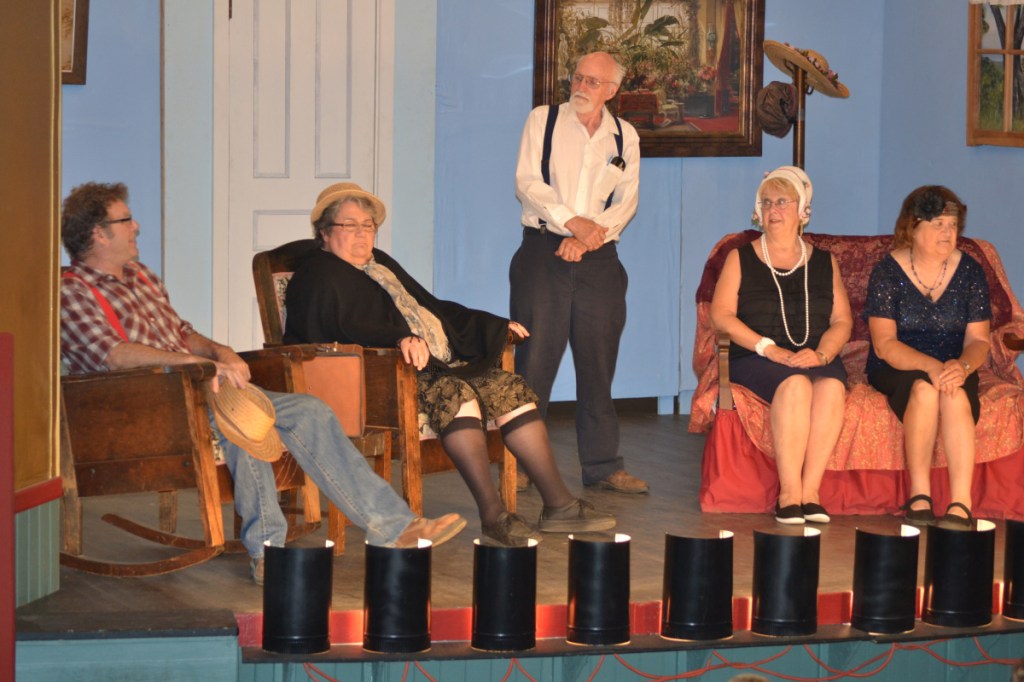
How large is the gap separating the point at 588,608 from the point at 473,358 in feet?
4.38

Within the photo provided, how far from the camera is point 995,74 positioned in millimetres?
6387

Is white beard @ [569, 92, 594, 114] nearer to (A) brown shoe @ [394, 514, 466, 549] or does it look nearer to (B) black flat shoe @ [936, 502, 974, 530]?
(A) brown shoe @ [394, 514, 466, 549]

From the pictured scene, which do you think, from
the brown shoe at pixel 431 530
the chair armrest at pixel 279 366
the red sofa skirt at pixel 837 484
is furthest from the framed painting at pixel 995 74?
the chair armrest at pixel 279 366

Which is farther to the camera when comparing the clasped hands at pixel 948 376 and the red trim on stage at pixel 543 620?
the clasped hands at pixel 948 376

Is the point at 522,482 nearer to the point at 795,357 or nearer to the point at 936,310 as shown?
the point at 795,357

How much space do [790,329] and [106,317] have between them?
92.3 inches

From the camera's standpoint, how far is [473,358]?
484cm

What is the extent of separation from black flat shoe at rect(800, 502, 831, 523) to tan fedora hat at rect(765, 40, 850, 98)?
242 centimetres

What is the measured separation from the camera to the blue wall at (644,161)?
20.6ft

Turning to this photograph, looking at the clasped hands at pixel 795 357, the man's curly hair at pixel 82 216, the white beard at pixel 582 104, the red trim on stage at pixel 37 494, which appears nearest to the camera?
the red trim on stage at pixel 37 494

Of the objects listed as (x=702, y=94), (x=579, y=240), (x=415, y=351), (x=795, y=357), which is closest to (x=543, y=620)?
(x=415, y=351)

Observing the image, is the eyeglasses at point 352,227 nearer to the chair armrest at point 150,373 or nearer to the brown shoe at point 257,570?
the chair armrest at point 150,373

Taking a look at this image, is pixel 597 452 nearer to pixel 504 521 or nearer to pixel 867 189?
pixel 504 521

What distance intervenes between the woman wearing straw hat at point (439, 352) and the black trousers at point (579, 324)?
440mm
